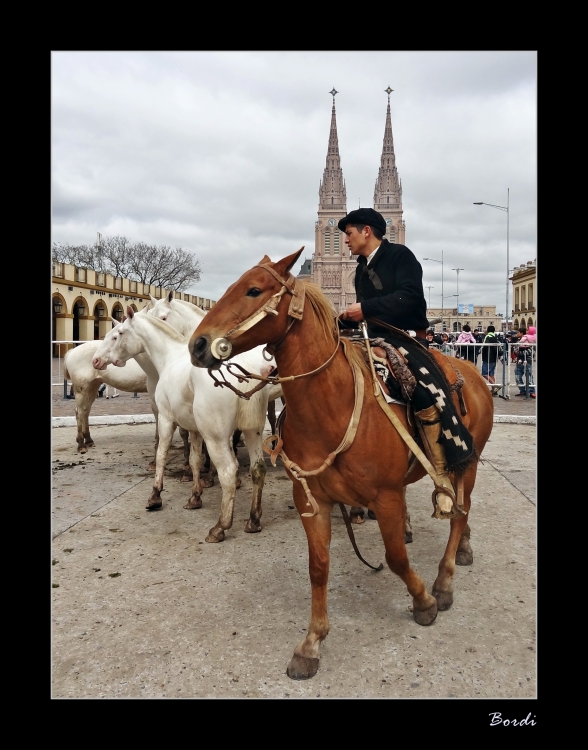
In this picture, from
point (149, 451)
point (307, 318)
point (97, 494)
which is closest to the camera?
point (307, 318)

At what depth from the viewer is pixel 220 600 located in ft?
11.0

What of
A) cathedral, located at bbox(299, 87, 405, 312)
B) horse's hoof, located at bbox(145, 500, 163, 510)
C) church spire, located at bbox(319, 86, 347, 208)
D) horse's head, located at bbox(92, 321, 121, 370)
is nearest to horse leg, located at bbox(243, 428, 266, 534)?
horse's hoof, located at bbox(145, 500, 163, 510)

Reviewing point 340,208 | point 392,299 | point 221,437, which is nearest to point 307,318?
point 392,299

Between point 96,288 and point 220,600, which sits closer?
point 220,600

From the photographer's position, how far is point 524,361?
13797 mm

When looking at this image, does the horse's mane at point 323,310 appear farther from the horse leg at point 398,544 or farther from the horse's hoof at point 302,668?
the horse's hoof at point 302,668

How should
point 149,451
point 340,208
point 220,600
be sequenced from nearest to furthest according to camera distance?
point 220,600 → point 149,451 → point 340,208

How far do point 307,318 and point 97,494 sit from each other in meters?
4.70

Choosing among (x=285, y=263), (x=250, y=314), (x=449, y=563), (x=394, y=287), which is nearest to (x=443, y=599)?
(x=449, y=563)

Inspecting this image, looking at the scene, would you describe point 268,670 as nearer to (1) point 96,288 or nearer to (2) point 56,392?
(2) point 56,392

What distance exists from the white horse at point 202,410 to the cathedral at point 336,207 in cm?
9045

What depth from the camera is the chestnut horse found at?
7.50 feet

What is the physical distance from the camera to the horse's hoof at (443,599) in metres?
3.20

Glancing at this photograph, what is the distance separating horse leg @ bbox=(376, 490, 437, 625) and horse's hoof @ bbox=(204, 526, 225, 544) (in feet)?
6.74
